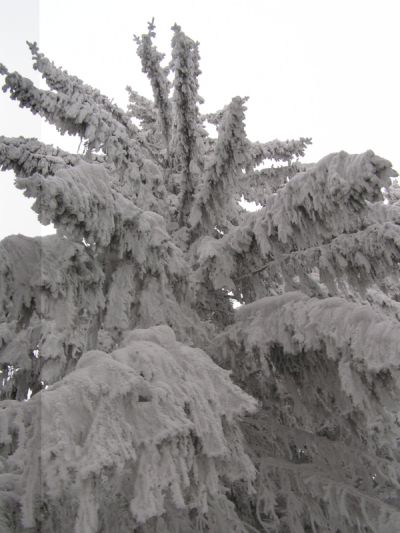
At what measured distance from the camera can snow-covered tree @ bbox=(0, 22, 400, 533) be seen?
175 cm

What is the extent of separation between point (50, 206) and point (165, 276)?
3.93ft

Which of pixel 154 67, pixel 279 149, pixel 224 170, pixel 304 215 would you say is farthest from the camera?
pixel 279 149

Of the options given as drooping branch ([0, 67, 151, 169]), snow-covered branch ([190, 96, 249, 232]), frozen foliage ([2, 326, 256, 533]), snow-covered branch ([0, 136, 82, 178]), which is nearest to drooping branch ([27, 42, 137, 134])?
drooping branch ([0, 67, 151, 169])

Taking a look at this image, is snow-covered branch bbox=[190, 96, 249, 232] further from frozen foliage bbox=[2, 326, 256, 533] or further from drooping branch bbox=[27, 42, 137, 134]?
frozen foliage bbox=[2, 326, 256, 533]

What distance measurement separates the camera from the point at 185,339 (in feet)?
12.4

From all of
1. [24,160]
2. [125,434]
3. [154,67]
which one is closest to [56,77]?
[154,67]

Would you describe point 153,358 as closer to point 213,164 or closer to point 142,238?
point 142,238

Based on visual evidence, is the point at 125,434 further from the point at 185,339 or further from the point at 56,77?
the point at 56,77

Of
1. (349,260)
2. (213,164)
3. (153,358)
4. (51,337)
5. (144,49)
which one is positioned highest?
(144,49)

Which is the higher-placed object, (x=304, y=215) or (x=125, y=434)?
(x=304, y=215)

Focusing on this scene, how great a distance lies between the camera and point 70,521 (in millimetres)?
1975

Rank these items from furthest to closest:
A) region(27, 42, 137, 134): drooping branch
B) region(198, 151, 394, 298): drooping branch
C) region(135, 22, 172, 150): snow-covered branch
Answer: region(135, 22, 172, 150): snow-covered branch < region(27, 42, 137, 134): drooping branch < region(198, 151, 394, 298): drooping branch

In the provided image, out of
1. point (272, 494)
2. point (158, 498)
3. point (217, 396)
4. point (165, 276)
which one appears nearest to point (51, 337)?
point (165, 276)

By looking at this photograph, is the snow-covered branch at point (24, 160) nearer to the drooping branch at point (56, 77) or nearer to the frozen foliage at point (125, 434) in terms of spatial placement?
the drooping branch at point (56, 77)
